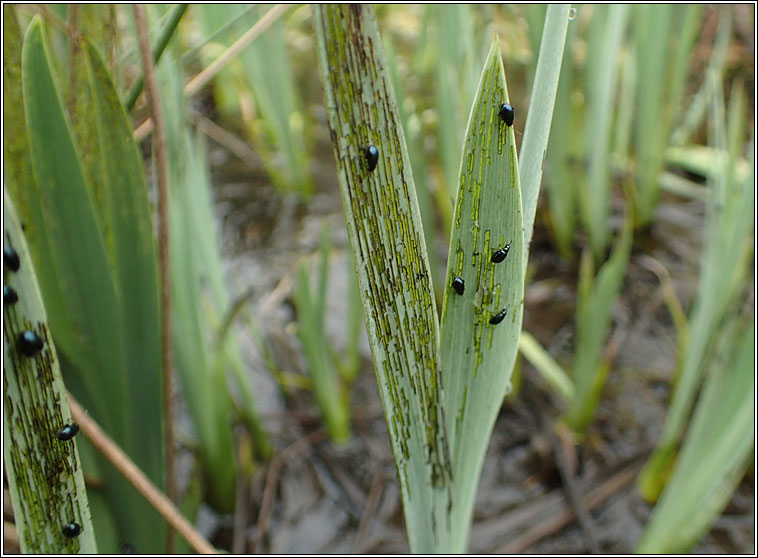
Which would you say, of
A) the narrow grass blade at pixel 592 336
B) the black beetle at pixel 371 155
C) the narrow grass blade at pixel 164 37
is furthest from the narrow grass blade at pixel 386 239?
the narrow grass blade at pixel 592 336

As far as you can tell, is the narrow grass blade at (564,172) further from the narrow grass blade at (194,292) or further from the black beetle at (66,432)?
the black beetle at (66,432)

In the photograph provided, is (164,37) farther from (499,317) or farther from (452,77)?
(452,77)

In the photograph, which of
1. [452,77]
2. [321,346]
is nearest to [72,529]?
[321,346]

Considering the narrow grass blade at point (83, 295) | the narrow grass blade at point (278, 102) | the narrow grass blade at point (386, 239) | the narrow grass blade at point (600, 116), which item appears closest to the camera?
the narrow grass blade at point (386, 239)

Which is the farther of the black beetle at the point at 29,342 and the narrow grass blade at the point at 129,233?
the narrow grass blade at the point at 129,233

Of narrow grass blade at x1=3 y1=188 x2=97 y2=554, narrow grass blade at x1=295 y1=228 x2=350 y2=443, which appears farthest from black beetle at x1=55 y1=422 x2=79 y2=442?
narrow grass blade at x1=295 y1=228 x2=350 y2=443

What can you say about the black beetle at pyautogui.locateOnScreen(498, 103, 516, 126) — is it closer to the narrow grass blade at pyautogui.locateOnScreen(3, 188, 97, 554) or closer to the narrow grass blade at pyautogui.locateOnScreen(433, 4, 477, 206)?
the narrow grass blade at pyautogui.locateOnScreen(3, 188, 97, 554)
